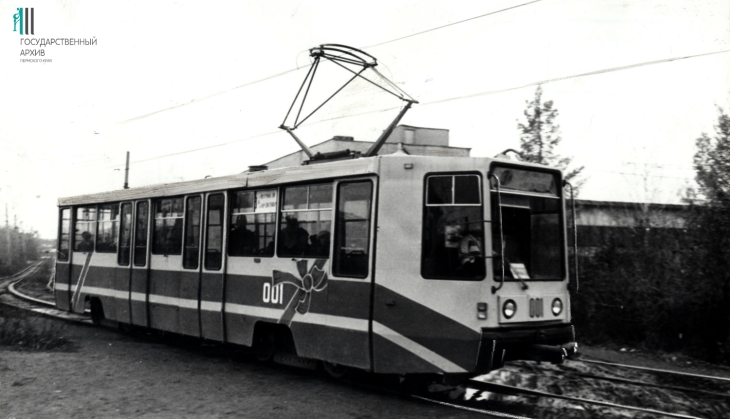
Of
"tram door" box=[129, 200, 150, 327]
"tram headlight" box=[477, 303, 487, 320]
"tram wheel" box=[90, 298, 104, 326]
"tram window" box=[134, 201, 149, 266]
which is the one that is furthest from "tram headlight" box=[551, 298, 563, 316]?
"tram wheel" box=[90, 298, 104, 326]

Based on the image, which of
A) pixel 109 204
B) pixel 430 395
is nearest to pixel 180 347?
pixel 109 204

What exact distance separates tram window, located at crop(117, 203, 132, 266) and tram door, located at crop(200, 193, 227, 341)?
312 centimetres

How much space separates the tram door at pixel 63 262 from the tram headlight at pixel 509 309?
38.8ft

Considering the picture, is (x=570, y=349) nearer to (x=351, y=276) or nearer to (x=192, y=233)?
(x=351, y=276)

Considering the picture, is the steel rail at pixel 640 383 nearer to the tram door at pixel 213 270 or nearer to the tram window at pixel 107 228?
the tram door at pixel 213 270

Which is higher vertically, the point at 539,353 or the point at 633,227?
the point at 633,227

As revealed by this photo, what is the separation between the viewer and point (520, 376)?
368 inches

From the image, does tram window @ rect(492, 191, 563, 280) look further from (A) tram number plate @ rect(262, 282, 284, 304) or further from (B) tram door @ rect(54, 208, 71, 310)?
(B) tram door @ rect(54, 208, 71, 310)

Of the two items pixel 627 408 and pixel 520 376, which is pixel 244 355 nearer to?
pixel 520 376

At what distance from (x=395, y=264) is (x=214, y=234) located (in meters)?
4.09

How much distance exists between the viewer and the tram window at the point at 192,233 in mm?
10844

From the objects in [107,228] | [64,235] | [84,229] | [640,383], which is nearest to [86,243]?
[84,229]

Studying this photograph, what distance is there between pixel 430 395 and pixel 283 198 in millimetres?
3335

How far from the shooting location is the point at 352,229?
8.02 meters
